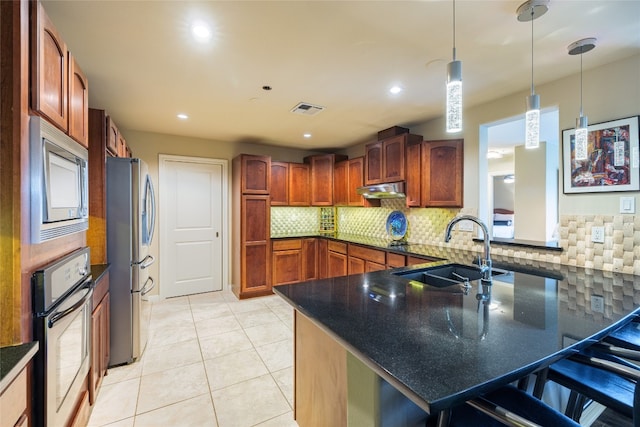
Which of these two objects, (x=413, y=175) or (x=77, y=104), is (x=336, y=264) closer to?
(x=413, y=175)

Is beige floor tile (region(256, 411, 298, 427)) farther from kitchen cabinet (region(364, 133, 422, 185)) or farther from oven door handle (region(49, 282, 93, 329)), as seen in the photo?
kitchen cabinet (region(364, 133, 422, 185))

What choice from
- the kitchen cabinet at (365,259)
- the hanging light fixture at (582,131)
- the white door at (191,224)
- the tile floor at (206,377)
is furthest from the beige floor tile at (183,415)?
the hanging light fixture at (582,131)

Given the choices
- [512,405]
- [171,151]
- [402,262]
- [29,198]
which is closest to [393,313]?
[512,405]

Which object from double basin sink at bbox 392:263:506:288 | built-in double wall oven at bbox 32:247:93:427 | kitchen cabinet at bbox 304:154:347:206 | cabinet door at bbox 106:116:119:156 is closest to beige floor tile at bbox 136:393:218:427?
built-in double wall oven at bbox 32:247:93:427

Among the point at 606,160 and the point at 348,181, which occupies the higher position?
the point at 348,181

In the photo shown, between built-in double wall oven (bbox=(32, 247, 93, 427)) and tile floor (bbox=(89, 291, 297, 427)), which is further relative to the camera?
tile floor (bbox=(89, 291, 297, 427))

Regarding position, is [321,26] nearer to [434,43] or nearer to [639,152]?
[434,43]

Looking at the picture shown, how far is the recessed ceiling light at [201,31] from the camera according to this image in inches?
67.8

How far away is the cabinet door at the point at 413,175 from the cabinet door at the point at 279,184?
2010 millimetres

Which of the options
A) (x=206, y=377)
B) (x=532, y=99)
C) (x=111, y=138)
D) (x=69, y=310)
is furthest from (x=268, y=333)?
(x=532, y=99)

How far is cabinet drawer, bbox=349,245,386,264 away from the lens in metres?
3.43

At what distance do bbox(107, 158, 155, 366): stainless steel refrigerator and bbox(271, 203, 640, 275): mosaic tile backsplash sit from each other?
3021 millimetres

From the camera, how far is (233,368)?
7.90 feet

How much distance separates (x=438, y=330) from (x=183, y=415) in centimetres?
177
